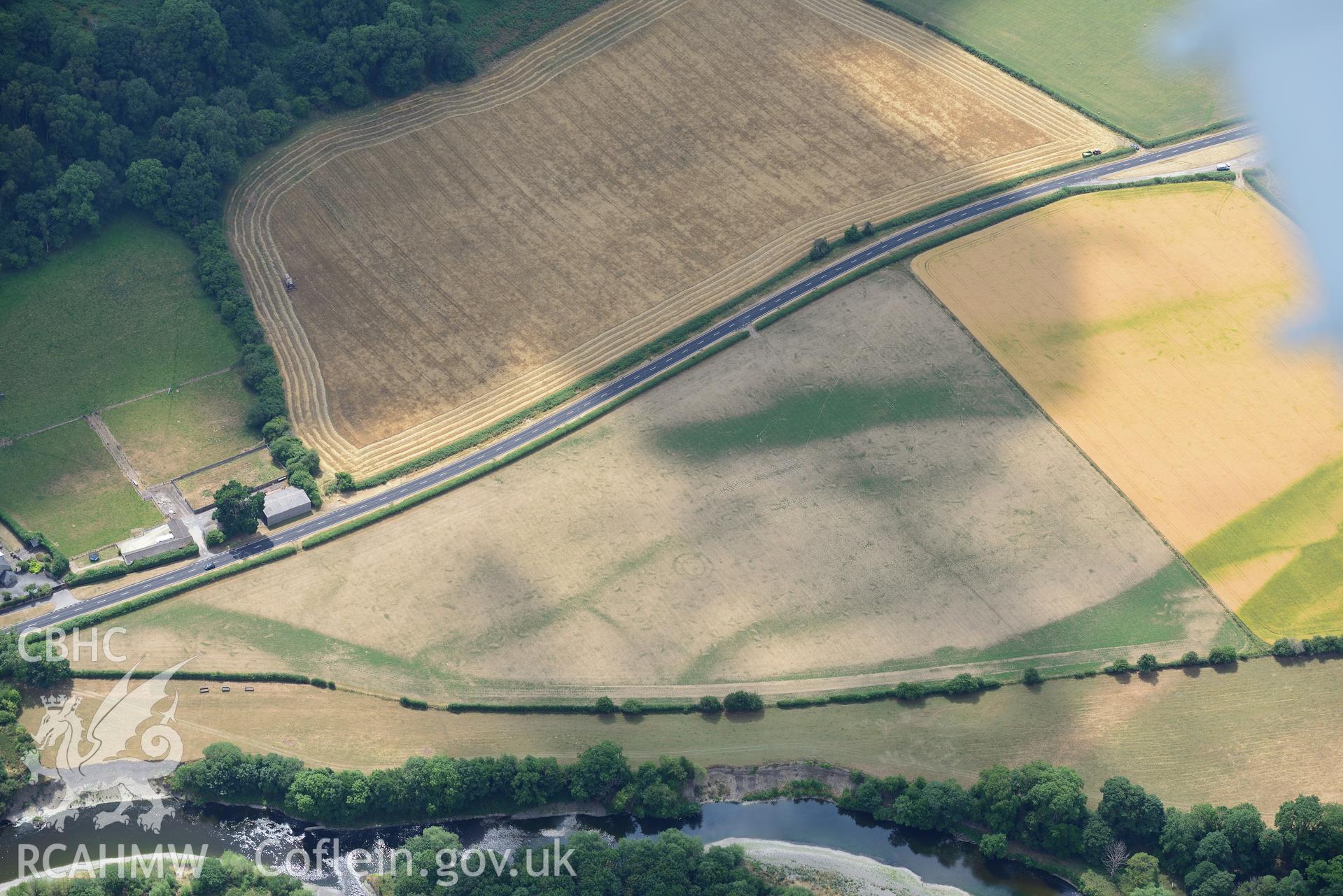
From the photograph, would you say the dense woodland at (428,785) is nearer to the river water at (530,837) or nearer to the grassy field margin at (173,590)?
the river water at (530,837)

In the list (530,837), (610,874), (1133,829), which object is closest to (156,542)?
(530,837)

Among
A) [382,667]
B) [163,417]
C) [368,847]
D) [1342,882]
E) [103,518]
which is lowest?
[1342,882]

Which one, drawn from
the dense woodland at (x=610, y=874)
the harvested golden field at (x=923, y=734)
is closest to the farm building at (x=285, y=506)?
the harvested golden field at (x=923, y=734)

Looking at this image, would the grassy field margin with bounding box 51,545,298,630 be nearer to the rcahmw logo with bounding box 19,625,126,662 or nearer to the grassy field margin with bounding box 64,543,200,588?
the rcahmw logo with bounding box 19,625,126,662

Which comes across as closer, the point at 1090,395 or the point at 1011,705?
the point at 1011,705

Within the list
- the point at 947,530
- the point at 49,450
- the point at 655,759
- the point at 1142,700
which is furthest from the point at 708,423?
the point at 49,450

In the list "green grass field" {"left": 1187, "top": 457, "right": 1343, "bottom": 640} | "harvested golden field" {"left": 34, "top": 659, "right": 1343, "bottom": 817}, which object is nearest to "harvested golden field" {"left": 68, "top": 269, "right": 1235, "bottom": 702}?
"harvested golden field" {"left": 34, "top": 659, "right": 1343, "bottom": 817}

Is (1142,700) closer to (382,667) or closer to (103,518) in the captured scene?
(382,667)
